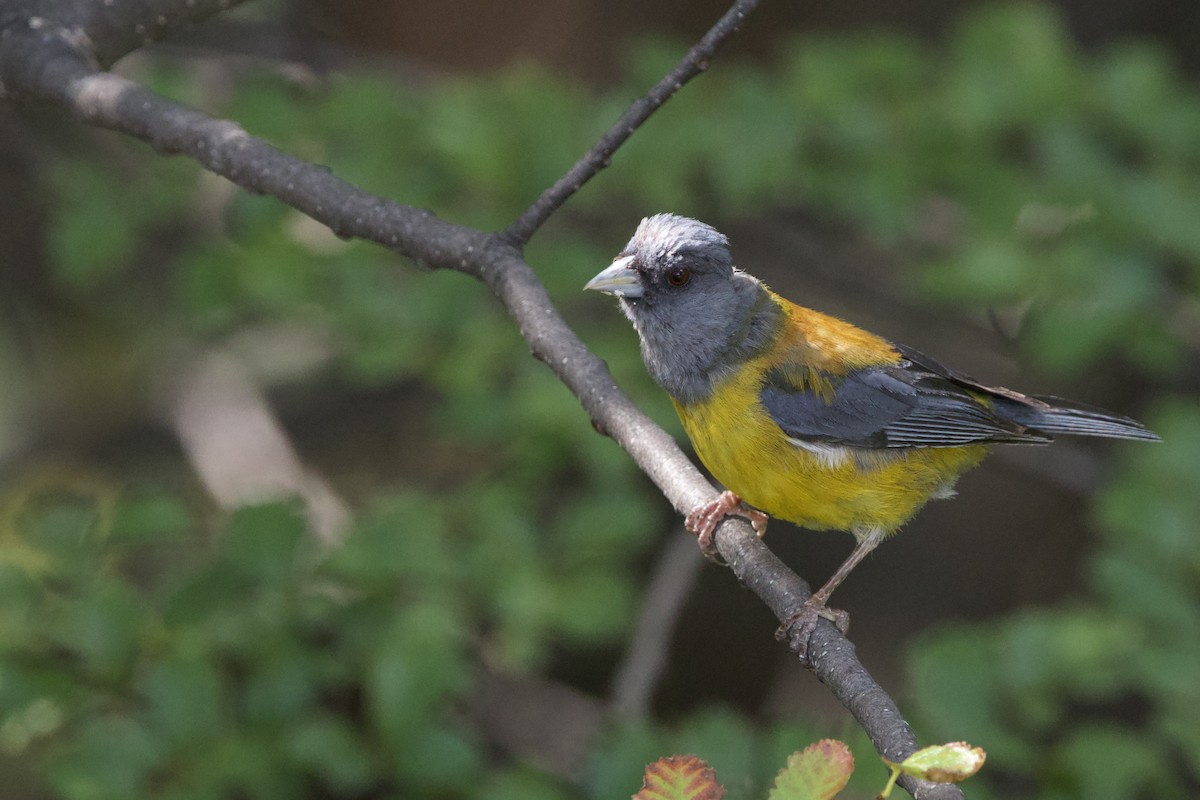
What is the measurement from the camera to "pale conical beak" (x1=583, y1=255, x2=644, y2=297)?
3387mm

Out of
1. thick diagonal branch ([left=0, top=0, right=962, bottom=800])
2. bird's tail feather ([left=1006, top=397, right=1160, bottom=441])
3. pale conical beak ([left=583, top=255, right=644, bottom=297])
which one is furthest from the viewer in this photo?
bird's tail feather ([left=1006, top=397, right=1160, bottom=441])

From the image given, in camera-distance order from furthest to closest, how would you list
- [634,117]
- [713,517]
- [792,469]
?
[792,469]
[713,517]
[634,117]

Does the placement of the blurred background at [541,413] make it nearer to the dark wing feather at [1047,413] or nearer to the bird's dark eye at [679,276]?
the dark wing feather at [1047,413]

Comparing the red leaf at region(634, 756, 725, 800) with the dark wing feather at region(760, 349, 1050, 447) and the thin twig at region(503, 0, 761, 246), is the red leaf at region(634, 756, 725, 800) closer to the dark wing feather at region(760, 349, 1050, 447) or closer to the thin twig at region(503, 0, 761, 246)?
the thin twig at region(503, 0, 761, 246)

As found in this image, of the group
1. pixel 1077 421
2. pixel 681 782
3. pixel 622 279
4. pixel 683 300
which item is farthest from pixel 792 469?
pixel 681 782

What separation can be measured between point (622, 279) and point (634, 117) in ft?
2.76

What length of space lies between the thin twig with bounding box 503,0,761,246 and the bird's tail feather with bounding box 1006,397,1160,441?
1761 millimetres

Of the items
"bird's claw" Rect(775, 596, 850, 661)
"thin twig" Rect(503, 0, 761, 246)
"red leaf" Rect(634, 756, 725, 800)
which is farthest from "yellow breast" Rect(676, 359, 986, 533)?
"red leaf" Rect(634, 756, 725, 800)

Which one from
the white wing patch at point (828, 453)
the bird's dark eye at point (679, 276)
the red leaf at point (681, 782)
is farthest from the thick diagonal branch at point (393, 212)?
the red leaf at point (681, 782)

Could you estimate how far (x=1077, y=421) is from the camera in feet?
12.0

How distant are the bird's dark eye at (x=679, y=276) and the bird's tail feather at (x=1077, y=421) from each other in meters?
1.16

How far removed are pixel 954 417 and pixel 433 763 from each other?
1.84m

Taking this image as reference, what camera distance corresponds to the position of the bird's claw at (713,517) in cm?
272

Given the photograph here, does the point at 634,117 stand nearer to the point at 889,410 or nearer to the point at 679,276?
the point at 679,276
